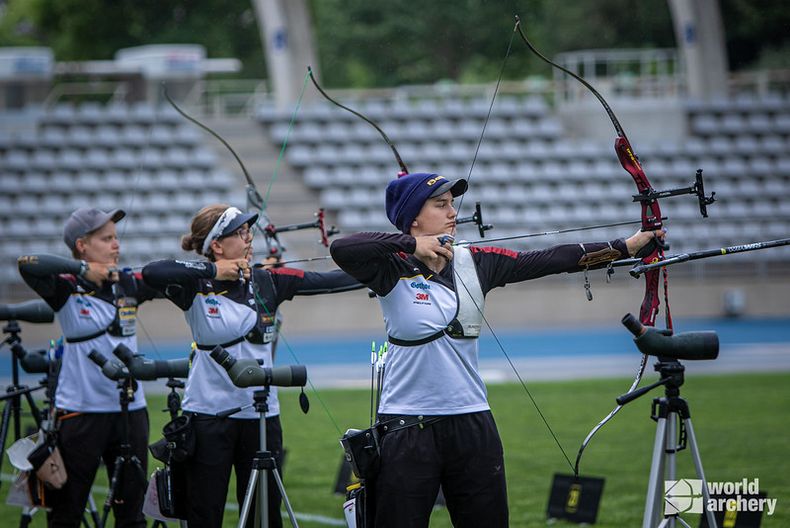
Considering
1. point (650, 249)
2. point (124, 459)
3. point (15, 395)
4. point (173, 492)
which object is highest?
point (650, 249)

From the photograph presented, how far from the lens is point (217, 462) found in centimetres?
407

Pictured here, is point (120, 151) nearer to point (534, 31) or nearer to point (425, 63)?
point (534, 31)

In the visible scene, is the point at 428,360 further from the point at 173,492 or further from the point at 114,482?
the point at 114,482

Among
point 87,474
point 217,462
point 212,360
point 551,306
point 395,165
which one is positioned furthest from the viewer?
point 395,165

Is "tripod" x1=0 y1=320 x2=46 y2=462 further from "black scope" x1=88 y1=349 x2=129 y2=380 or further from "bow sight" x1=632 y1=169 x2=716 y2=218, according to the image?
"bow sight" x1=632 y1=169 x2=716 y2=218

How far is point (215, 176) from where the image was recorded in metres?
17.3

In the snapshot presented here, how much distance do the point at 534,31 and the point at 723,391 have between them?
22.6 metres

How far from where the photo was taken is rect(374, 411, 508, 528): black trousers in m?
3.30

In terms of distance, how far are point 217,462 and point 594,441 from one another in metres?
4.53

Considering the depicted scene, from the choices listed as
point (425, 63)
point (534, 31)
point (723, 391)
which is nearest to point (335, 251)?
point (723, 391)

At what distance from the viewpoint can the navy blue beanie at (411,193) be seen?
3455 millimetres

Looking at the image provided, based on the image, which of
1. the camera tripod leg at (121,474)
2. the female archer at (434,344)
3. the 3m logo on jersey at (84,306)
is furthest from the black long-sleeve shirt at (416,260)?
the 3m logo on jersey at (84,306)

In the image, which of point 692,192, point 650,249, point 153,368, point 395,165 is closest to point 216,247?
point 153,368

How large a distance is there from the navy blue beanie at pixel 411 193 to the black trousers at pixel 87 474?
1.81 metres
